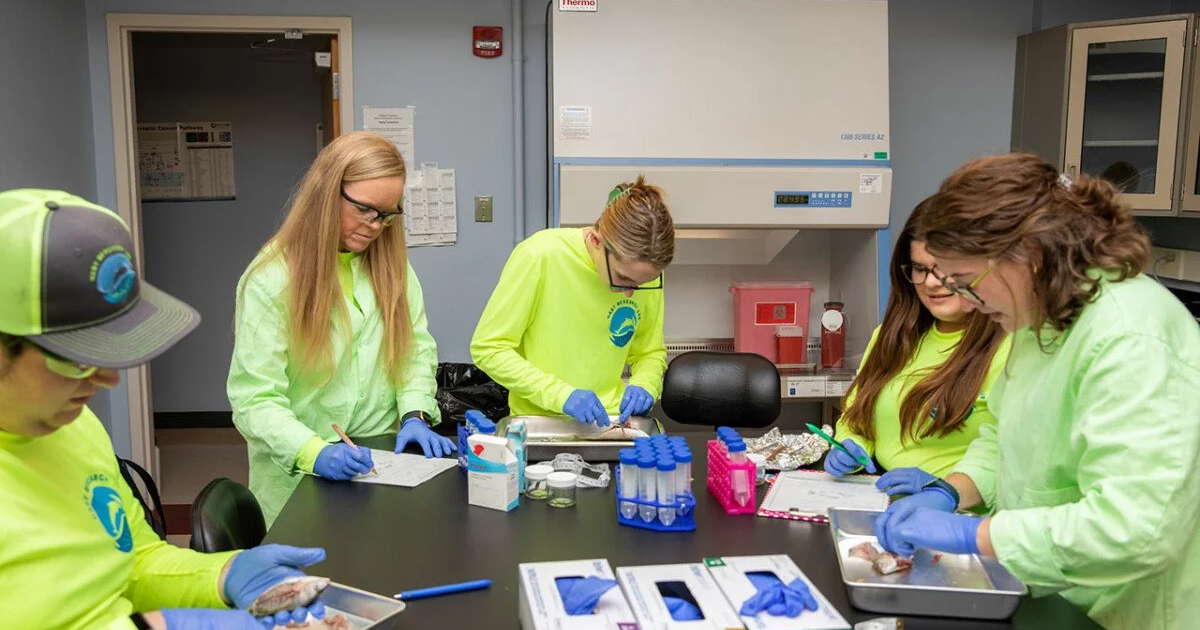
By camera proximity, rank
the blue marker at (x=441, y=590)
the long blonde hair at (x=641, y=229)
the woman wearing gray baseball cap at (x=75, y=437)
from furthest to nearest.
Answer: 1. the long blonde hair at (x=641, y=229)
2. the blue marker at (x=441, y=590)
3. the woman wearing gray baseball cap at (x=75, y=437)

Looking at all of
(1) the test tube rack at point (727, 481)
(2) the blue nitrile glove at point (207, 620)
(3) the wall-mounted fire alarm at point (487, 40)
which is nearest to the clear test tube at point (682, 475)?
(1) the test tube rack at point (727, 481)

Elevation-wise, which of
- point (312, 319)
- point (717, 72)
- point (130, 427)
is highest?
point (717, 72)

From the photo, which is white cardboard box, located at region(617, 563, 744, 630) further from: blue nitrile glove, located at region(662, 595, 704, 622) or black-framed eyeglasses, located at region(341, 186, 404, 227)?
black-framed eyeglasses, located at region(341, 186, 404, 227)

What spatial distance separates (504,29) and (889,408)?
2566 mm

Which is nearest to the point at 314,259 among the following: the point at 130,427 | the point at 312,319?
the point at 312,319

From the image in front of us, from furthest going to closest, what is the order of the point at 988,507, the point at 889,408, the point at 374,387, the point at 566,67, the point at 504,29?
the point at 504,29 → the point at 566,67 → the point at 374,387 → the point at 889,408 → the point at 988,507

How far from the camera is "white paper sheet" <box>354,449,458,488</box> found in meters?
1.84

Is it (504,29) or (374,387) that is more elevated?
(504,29)

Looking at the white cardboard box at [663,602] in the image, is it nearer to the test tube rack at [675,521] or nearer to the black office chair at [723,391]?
the test tube rack at [675,521]

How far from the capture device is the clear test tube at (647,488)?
159 centimetres

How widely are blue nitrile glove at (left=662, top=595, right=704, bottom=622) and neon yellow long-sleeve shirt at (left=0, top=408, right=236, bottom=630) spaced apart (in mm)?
668

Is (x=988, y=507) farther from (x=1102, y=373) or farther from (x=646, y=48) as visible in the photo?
(x=646, y=48)

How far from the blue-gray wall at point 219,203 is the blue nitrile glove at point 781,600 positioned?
453 cm

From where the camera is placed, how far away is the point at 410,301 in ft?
7.46
